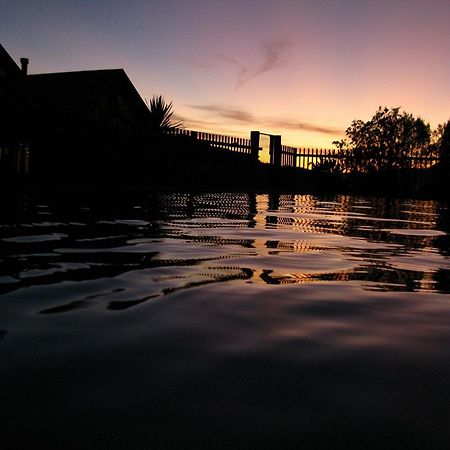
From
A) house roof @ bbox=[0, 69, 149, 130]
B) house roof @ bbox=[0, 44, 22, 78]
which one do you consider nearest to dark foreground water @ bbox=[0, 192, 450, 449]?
house roof @ bbox=[0, 69, 149, 130]

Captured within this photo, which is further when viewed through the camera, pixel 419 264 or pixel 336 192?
pixel 336 192

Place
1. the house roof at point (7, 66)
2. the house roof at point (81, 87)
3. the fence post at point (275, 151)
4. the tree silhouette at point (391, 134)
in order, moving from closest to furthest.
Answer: the fence post at point (275, 151) → the house roof at point (7, 66) → the house roof at point (81, 87) → the tree silhouette at point (391, 134)

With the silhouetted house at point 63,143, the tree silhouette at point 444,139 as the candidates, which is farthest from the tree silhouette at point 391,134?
the silhouetted house at point 63,143

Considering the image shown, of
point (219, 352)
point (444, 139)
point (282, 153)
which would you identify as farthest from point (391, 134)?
point (219, 352)

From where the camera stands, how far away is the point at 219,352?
1.08m

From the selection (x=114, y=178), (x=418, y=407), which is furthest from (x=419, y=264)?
(x=114, y=178)

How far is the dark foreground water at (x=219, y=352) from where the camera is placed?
75 centimetres

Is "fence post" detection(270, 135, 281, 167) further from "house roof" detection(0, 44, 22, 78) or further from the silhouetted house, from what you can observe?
"house roof" detection(0, 44, 22, 78)

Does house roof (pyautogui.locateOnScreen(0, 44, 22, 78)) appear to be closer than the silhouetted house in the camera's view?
No

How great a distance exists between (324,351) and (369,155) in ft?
58.2

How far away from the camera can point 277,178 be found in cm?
1641

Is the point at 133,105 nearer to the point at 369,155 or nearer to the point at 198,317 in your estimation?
the point at 369,155

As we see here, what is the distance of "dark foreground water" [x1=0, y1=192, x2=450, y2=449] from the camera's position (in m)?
0.75

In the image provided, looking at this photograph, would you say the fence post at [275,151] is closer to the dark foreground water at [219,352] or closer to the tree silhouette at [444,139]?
the dark foreground water at [219,352]
